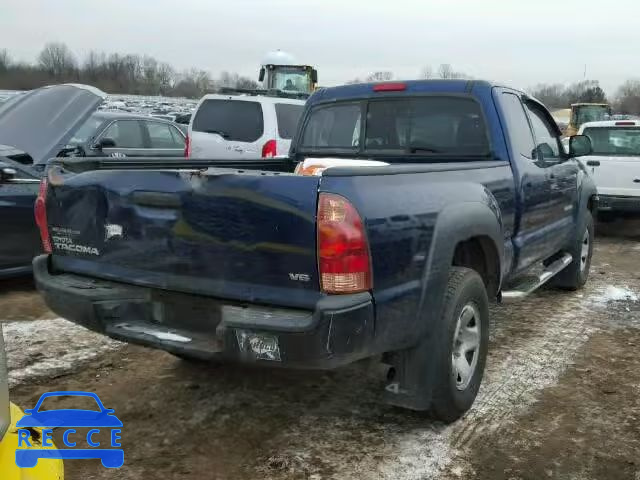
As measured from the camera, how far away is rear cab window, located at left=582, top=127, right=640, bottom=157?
980 centimetres

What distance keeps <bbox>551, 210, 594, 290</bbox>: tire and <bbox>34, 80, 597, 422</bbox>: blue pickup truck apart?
6.97ft

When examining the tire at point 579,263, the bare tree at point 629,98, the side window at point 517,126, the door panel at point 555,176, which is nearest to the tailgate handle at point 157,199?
the side window at point 517,126

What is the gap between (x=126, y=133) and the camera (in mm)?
9500

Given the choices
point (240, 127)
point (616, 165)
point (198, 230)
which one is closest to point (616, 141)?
point (616, 165)

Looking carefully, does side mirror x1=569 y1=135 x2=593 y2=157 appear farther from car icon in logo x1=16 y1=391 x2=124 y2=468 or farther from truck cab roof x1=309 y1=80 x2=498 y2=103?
car icon in logo x1=16 y1=391 x2=124 y2=468

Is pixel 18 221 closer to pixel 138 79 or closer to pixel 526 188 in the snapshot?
pixel 526 188

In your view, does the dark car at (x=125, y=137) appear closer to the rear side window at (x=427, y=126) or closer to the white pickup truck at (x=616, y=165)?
the rear side window at (x=427, y=126)

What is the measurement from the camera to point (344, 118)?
5070 millimetres

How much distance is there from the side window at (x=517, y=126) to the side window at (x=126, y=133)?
5991 mm

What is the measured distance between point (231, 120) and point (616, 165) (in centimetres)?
592

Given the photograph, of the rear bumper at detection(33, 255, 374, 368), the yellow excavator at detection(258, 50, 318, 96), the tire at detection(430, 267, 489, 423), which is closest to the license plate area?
the rear bumper at detection(33, 255, 374, 368)

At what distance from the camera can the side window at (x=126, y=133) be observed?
30.1ft

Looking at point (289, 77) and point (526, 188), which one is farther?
point (289, 77)

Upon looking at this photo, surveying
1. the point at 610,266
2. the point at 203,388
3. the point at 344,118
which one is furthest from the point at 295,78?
the point at 203,388
